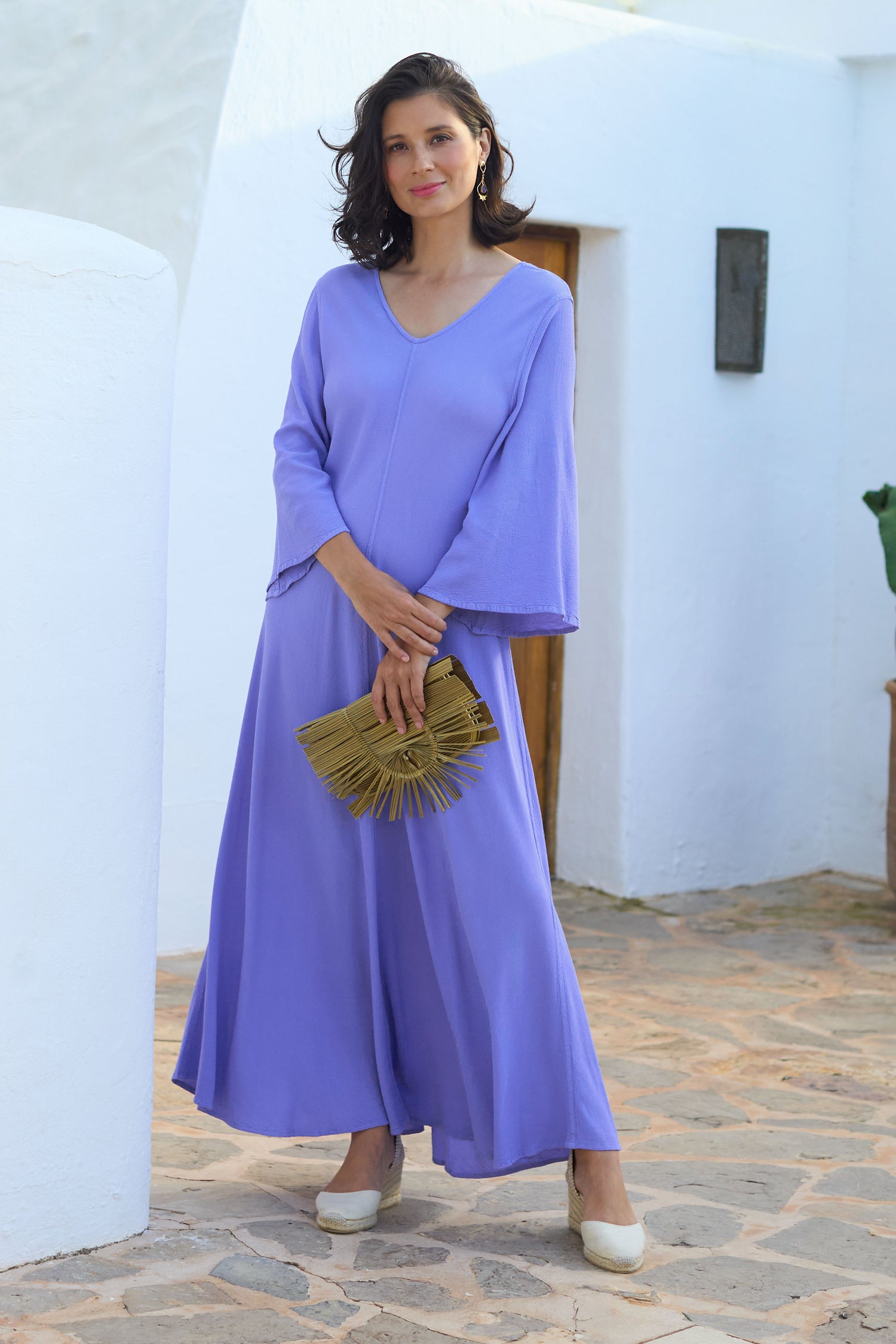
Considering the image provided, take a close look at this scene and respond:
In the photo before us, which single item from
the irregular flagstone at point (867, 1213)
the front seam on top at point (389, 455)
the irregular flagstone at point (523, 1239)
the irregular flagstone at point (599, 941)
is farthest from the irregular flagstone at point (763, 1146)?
the irregular flagstone at point (599, 941)

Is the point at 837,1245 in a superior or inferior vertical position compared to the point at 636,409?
inferior

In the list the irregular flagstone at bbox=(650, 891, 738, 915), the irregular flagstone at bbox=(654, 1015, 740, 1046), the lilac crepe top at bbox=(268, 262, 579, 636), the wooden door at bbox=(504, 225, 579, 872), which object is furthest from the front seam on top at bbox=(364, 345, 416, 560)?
the irregular flagstone at bbox=(650, 891, 738, 915)

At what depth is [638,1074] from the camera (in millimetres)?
3500

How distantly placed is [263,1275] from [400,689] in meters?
0.88

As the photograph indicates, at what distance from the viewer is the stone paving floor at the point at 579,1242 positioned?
84.8 inches

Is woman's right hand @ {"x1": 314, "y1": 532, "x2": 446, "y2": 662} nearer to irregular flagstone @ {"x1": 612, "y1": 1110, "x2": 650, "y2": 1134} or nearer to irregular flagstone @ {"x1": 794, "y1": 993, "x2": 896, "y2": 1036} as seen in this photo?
irregular flagstone @ {"x1": 612, "y1": 1110, "x2": 650, "y2": 1134}

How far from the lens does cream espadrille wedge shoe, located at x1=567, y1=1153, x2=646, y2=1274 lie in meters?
2.35

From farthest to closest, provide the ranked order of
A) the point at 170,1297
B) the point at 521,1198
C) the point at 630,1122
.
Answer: the point at 630,1122, the point at 521,1198, the point at 170,1297

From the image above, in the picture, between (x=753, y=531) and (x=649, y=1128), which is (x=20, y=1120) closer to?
(x=649, y=1128)

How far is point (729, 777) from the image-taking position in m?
5.45

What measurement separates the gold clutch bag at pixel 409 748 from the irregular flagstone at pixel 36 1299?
0.79 metres

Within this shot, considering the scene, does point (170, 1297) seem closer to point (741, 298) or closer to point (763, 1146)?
point (763, 1146)

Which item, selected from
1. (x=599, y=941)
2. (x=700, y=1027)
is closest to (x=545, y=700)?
(x=599, y=941)

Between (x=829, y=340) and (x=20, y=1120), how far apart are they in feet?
14.1
